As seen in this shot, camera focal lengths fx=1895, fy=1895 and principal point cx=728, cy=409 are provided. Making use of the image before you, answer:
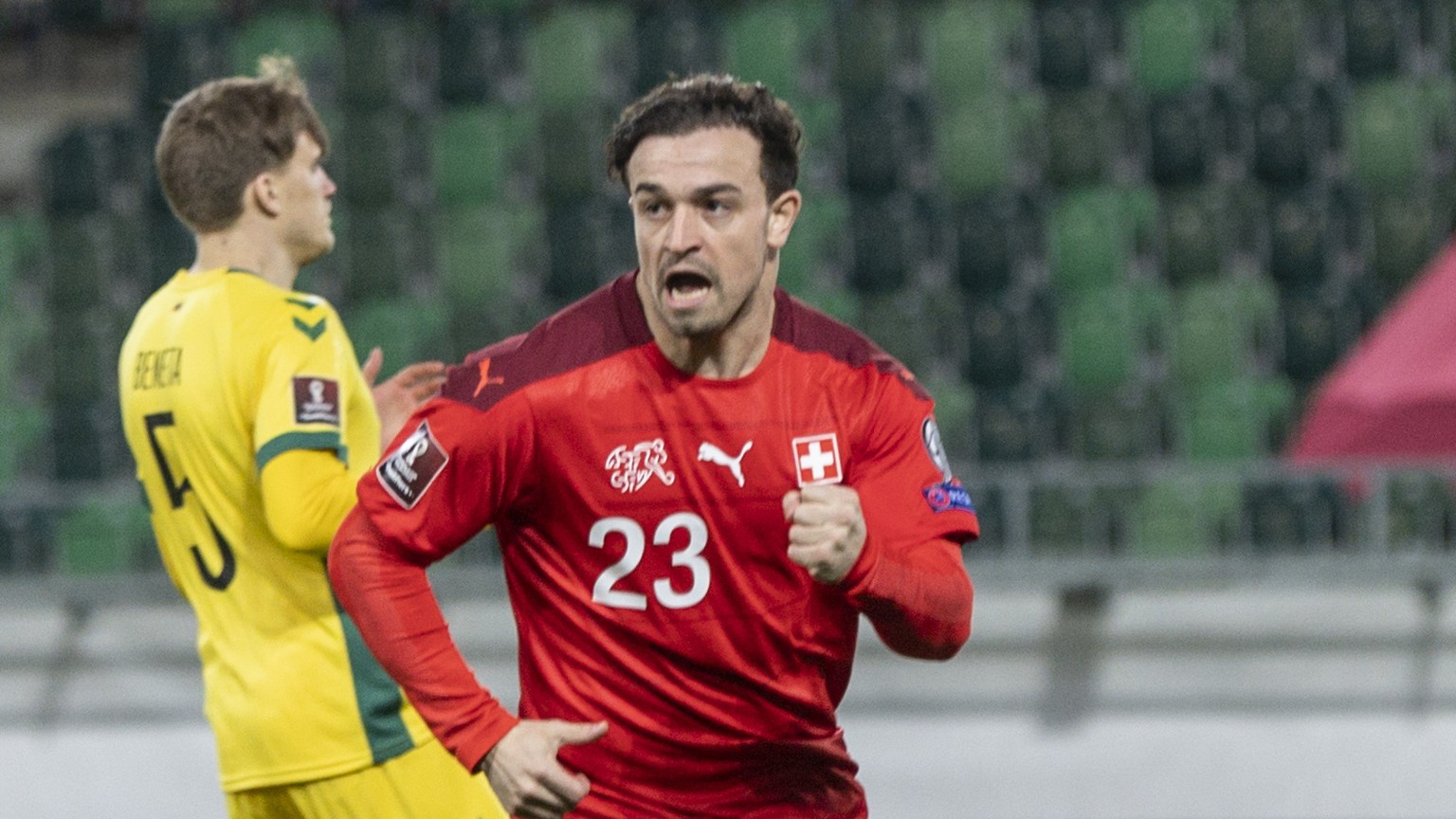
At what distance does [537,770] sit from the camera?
2.14 m

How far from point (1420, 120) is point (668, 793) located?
6279 millimetres

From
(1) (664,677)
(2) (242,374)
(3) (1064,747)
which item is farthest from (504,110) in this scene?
(1) (664,677)

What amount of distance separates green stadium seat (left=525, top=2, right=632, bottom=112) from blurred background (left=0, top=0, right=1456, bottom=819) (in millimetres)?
21

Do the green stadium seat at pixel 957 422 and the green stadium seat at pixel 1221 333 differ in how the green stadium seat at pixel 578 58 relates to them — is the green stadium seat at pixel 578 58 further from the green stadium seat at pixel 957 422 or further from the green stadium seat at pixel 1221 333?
the green stadium seat at pixel 1221 333

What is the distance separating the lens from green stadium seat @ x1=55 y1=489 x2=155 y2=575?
662cm

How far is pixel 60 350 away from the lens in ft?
26.0

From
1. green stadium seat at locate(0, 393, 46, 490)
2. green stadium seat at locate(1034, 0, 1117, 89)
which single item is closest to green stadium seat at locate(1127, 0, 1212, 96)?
green stadium seat at locate(1034, 0, 1117, 89)

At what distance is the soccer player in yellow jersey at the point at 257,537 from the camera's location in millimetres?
2789

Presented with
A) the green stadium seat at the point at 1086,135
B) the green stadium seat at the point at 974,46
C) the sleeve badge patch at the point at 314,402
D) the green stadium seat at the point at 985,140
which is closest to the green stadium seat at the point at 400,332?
the green stadium seat at the point at 985,140

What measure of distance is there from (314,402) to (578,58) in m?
6.14

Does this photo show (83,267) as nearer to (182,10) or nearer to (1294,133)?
(182,10)

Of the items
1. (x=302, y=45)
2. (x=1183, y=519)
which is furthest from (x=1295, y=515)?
(x=302, y=45)

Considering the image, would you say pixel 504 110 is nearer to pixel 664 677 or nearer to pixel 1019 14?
pixel 1019 14

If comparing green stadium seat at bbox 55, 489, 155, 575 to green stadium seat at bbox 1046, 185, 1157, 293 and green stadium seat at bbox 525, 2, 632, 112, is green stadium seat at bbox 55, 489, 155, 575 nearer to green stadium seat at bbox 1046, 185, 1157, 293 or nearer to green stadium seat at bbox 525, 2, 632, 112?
green stadium seat at bbox 525, 2, 632, 112
